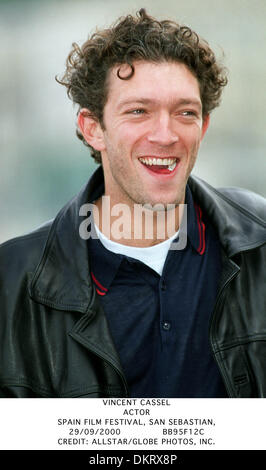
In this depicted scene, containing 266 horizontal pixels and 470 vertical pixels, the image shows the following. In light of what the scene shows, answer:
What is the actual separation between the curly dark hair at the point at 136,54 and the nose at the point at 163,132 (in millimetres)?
238

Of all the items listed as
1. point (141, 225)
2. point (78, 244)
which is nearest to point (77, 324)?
point (78, 244)

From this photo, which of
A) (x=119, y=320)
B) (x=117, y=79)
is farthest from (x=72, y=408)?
(x=117, y=79)

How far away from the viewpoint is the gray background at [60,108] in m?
3.75

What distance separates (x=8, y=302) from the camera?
7.26 ft

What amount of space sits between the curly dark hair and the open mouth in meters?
0.35

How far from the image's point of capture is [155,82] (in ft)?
7.32

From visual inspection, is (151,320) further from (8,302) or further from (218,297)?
(8,302)

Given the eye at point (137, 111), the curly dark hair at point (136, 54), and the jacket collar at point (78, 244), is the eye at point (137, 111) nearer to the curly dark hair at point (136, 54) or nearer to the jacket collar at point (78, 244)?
the curly dark hair at point (136, 54)

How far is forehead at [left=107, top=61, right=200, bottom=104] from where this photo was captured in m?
2.22

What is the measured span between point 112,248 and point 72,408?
0.68m

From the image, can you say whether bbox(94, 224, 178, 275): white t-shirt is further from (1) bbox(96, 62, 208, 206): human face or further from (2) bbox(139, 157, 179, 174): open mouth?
(2) bbox(139, 157, 179, 174): open mouth

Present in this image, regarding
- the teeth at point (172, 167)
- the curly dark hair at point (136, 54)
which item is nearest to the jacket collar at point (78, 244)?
the teeth at point (172, 167)
